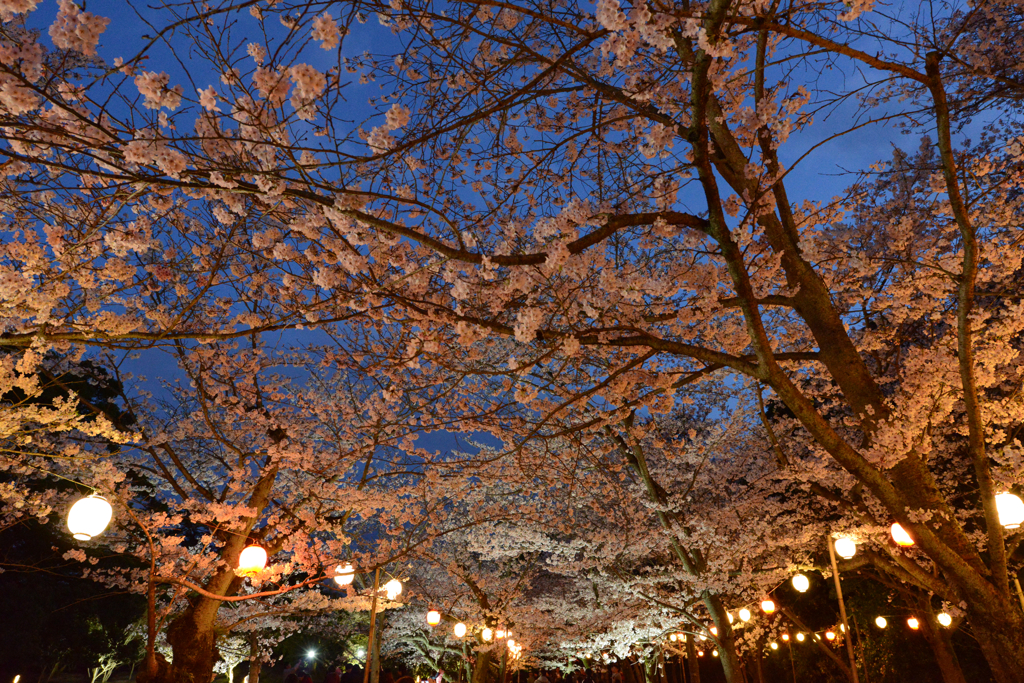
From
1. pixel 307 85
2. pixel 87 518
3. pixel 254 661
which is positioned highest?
pixel 307 85

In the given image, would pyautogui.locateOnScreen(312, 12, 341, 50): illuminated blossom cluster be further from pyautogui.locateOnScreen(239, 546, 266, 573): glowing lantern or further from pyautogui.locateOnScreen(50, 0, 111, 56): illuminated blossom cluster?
pyautogui.locateOnScreen(239, 546, 266, 573): glowing lantern

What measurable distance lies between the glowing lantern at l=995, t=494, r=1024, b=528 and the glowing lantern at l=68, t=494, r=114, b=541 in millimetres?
7678

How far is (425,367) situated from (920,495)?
7.55 m

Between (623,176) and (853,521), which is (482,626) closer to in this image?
(853,521)

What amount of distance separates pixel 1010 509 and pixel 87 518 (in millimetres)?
7915

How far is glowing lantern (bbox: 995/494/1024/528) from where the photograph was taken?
4.63m

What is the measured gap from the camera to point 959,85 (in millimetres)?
9188

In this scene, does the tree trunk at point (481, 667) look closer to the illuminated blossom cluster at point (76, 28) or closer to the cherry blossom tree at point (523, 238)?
the cherry blossom tree at point (523, 238)

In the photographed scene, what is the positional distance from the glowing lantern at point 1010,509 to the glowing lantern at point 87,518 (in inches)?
302

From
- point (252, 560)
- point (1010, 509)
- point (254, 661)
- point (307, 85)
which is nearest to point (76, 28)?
point (307, 85)

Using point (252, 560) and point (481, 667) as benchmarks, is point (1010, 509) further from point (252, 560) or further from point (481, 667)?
point (481, 667)

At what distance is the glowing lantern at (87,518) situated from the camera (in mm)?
4562

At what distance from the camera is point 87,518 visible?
4.58m

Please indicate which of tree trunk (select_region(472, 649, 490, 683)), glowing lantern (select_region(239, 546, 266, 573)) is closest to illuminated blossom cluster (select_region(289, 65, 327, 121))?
glowing lantern (select_region(239, 546, 266, 573))
